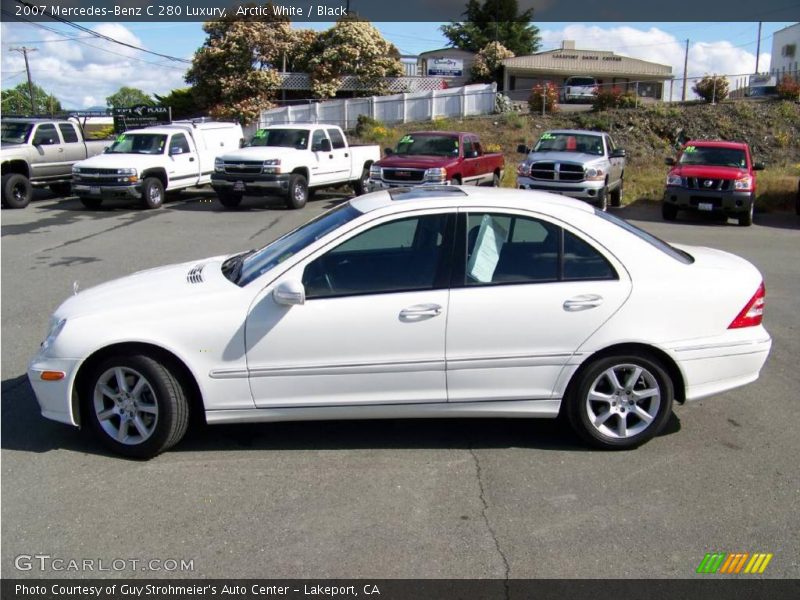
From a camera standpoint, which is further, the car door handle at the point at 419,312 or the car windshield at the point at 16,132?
the car windshield at the point at 16,132

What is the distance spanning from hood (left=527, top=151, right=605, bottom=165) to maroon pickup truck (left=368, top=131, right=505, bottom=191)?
1.36 metres

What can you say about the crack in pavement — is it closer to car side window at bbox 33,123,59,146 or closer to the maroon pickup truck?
the maroon pickup truck

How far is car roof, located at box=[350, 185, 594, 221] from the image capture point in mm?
4848

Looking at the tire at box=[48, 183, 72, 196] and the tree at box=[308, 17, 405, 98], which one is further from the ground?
the tree at box=[308, 17, 405, 98]

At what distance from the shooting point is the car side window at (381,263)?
4656 mm

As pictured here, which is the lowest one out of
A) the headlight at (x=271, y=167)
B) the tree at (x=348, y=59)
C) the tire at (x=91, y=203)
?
the tire at (x=91, y=203)

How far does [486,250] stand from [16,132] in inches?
718

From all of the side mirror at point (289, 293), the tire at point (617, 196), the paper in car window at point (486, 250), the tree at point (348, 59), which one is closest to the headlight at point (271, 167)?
the tire at point (617, 196)


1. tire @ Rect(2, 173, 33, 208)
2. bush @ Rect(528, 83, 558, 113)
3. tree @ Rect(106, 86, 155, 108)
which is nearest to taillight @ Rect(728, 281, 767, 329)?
tire @ Rect(2, 173, 33, 208)

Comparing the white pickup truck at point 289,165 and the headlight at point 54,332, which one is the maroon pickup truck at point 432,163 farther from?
the headlight at point 54,332

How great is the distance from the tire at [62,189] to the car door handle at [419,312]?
18932 mm
